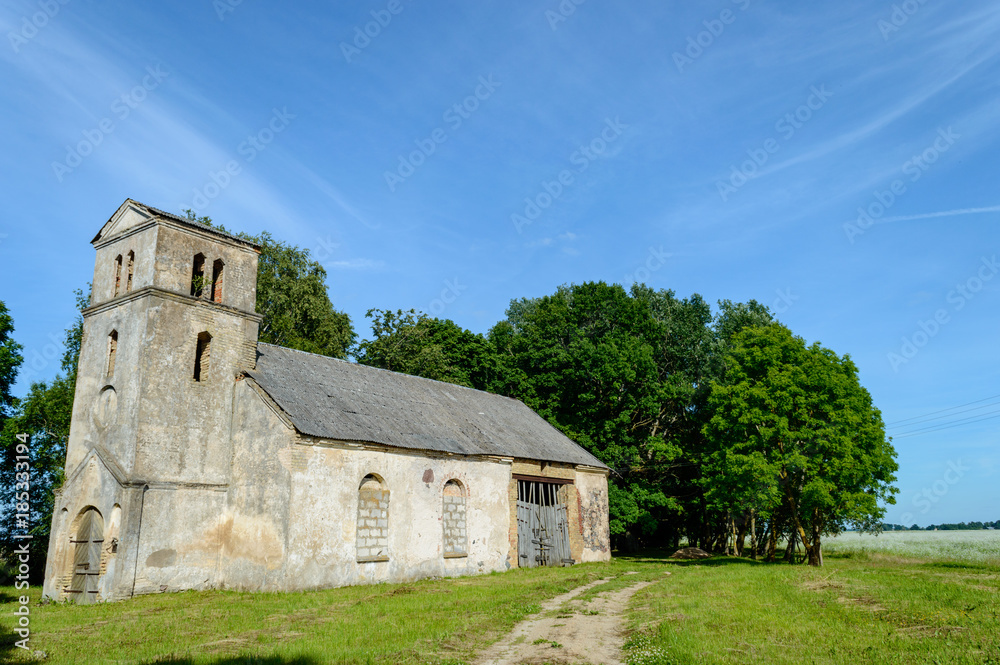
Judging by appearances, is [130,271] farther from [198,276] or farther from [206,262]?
[206,262]

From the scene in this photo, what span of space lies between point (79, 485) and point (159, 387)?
3592 millimetres

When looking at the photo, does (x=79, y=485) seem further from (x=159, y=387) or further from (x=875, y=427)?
(x=875, y=427)

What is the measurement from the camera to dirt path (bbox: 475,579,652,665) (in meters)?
9.11

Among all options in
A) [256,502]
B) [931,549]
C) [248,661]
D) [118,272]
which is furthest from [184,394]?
[931,549]

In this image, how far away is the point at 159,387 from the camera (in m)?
18.7

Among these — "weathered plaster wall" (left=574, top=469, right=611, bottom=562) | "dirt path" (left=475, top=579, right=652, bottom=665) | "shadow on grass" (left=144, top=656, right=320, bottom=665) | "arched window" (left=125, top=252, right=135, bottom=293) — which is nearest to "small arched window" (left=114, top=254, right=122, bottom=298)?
"arched window" (left=125, top=252, right=135, bottom=293)

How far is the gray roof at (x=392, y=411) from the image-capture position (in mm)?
19672

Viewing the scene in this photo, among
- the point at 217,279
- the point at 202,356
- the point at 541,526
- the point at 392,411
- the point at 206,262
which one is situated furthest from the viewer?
the point at 541,526

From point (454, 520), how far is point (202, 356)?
947 cm

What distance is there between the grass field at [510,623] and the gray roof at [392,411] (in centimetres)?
474

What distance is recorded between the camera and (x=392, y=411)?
22.7 metres

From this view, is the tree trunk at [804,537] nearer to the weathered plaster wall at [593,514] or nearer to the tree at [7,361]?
the weathered plaster wall at [593,514]

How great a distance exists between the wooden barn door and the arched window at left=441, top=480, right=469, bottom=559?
3.14 metres

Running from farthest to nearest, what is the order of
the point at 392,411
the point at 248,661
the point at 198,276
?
the point at 392,411, the point at 198,276, the point at 248,661
